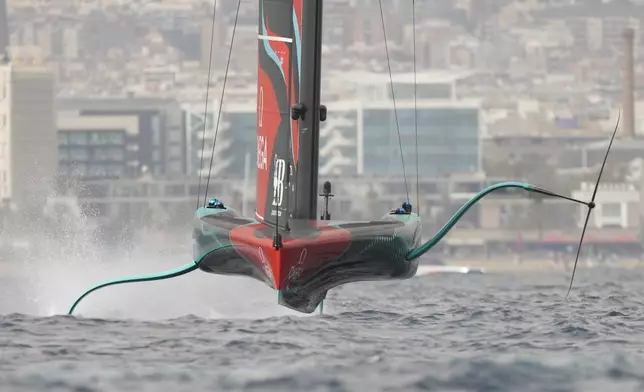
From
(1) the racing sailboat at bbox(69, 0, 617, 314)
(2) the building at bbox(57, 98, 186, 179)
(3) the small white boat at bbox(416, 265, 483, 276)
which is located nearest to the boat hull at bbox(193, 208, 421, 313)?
(1) the racing sailboat at bbox(69, 0, 617, 314)

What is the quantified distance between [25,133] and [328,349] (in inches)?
1405

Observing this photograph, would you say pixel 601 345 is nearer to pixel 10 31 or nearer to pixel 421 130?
pixel 421 130

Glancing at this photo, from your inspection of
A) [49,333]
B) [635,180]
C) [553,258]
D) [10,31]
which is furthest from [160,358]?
[10,31]

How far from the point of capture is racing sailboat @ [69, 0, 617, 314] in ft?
27.6

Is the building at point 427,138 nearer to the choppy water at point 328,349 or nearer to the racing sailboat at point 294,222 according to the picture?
the choppy water at point 328,349

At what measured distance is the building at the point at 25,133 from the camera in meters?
41.0

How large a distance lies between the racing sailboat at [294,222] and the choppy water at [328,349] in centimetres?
32

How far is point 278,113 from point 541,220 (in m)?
34.1

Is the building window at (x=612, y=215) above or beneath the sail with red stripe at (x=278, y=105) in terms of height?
beneath

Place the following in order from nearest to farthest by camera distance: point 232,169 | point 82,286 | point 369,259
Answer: point 369,259, point 82,286, point 232,169

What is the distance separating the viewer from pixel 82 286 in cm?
1280

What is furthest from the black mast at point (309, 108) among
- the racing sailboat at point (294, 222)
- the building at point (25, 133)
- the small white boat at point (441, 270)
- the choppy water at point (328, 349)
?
the building at point (25, 133)

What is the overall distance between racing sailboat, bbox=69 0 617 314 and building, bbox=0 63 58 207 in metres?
31.6

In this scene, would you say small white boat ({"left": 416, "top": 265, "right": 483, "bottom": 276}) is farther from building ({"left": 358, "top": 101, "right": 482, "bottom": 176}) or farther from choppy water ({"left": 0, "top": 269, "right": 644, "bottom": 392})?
choppy water ({"left": 0, "top": 269, "right": 644, "bottom": 392})
